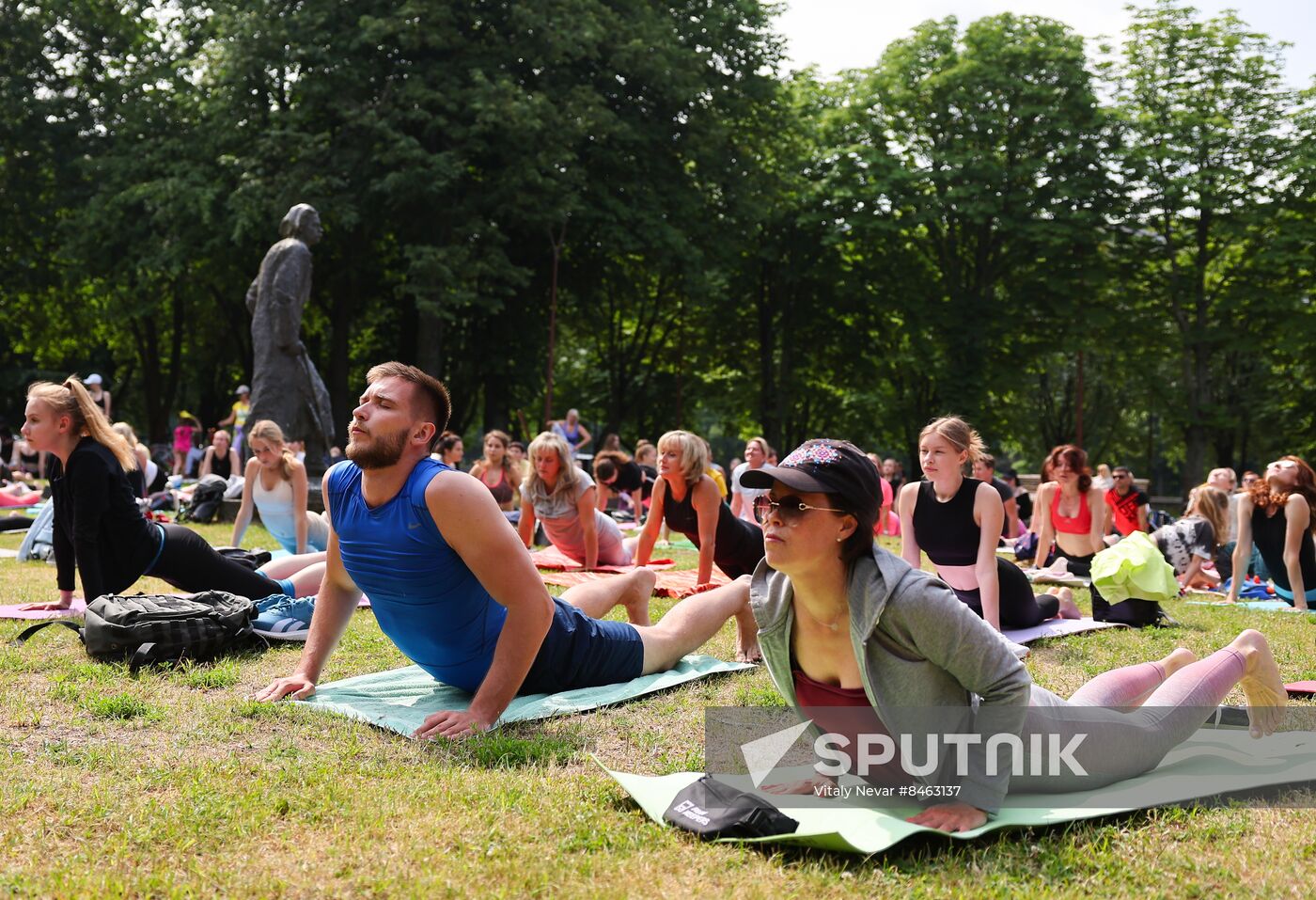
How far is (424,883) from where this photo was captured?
10.6ft

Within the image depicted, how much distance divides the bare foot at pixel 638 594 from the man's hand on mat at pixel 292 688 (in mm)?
1926

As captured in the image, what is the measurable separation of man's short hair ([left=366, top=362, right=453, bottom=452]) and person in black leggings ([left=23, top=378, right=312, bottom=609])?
3346mm

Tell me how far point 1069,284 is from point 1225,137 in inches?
216

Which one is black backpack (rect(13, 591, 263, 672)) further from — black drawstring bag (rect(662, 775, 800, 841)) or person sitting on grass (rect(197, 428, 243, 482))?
person sitting on grass (rect(197, 428, 243, 482))

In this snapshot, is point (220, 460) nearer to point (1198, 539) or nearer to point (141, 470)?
point (141, 470)

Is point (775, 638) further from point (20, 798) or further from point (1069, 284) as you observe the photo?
point (1069, 284)

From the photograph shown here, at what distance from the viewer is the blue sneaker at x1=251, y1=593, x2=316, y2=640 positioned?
7.18 metres

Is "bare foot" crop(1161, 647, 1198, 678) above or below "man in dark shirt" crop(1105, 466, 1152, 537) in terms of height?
above

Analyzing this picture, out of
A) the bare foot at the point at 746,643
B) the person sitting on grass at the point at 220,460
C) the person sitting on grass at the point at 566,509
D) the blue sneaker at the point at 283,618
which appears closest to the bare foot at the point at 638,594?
the bare foot at the point at 746,643

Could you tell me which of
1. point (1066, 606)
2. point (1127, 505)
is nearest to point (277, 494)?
point (1066, 606)

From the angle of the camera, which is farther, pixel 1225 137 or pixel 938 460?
pixel 1225 137

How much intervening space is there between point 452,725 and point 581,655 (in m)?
1.05

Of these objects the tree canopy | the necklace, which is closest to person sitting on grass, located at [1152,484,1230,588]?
the necklace

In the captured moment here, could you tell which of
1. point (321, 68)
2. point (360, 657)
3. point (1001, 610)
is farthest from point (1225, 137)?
point (360, 657)
